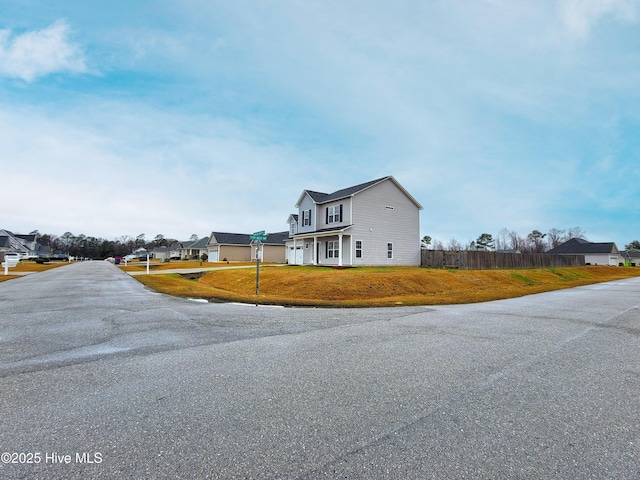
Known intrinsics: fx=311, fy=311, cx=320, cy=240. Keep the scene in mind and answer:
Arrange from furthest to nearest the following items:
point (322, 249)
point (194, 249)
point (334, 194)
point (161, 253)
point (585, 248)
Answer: point (161, 253)
point (194, 249)
point (585, 248)
point (334, 194)
point (322, 249)

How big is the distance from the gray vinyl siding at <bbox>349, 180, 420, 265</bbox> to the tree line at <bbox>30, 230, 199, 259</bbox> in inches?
3777

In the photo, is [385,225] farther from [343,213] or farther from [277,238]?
[277,238]

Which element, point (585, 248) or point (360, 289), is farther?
point (585, 248)

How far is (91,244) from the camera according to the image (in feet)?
371

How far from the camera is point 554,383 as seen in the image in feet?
13.1

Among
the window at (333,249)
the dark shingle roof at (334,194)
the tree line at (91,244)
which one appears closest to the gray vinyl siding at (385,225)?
the dark shingle roof at (334,194)

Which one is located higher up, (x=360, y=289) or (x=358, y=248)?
(x=358, y=248)

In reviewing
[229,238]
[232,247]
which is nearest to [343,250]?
[232,247]

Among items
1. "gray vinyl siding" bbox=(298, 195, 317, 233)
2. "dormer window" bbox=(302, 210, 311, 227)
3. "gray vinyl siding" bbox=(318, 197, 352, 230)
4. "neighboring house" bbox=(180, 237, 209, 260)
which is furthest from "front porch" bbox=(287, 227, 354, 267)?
"neighboring house" bbox=(180, 237, 209, 260)

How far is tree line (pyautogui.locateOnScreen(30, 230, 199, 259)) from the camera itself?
11044 cm

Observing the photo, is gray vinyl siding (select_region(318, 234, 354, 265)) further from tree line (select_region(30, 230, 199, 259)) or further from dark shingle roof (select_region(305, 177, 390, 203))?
tree line (select_region(30, 230, 199, 259))

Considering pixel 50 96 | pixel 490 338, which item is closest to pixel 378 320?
pixel 490 338

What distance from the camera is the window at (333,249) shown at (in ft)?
89.2

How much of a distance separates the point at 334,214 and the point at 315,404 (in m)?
25.2
